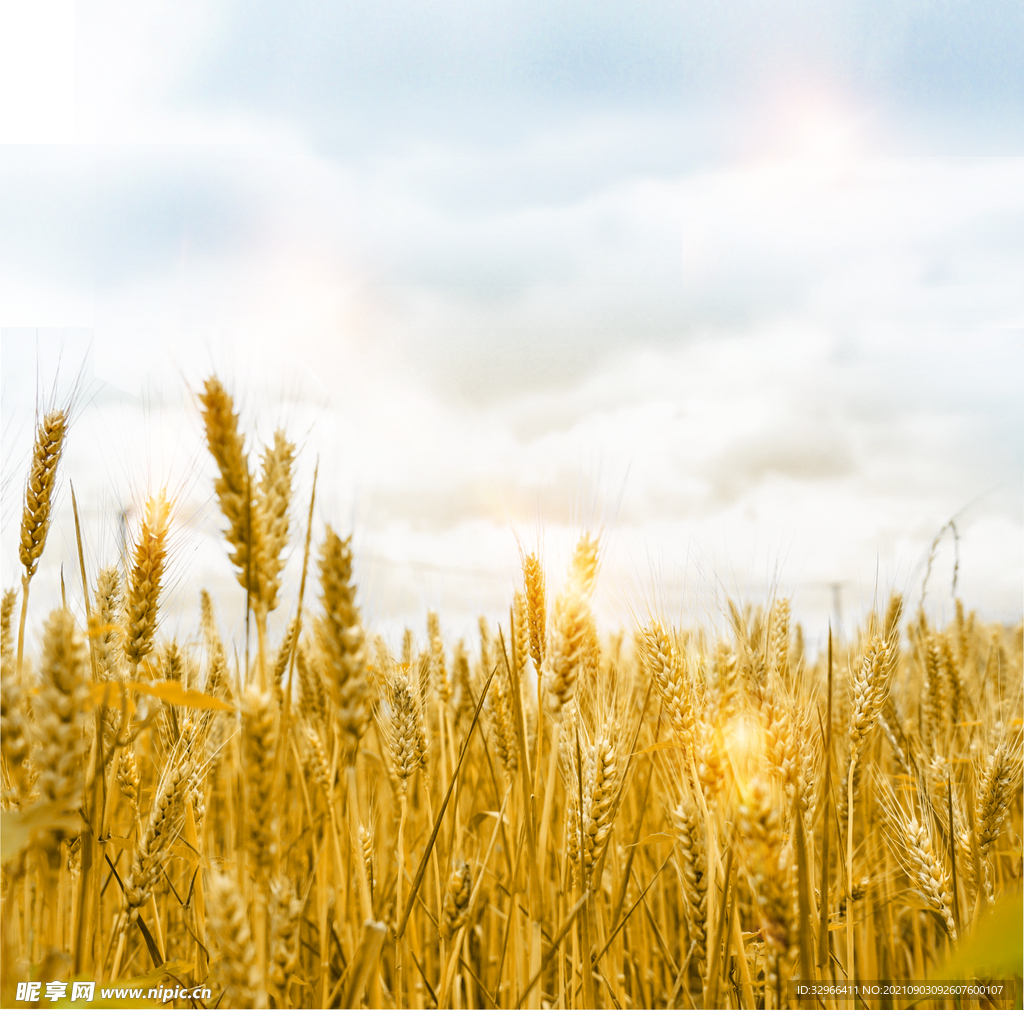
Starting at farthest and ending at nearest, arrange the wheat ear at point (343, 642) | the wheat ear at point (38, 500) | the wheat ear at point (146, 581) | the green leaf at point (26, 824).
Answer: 1. the wheat ear at point (38, 500)
2. the wheat ear at point (146, 581)
3. the wheat ear at point (343, 642)
4. the green leaf at point (26, 824)

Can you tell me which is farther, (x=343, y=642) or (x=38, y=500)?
(x=38, y=500)

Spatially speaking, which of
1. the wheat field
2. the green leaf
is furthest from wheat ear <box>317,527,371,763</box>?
the green leaf

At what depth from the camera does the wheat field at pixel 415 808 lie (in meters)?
0.89

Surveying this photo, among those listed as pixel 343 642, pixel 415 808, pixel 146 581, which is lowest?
pixel 415 808

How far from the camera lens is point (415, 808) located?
2289 millimetres

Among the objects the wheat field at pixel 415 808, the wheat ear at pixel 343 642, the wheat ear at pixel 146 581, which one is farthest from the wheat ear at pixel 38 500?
the wheat ear at pixel 343 642

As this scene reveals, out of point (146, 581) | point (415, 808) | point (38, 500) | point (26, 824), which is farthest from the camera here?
point (415, 808)

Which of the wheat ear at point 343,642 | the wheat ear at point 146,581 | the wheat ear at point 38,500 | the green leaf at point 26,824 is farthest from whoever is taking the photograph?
the wheat ear at point 38,500

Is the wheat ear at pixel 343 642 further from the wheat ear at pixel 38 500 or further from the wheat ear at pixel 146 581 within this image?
the wheat ear at pixel 38 500

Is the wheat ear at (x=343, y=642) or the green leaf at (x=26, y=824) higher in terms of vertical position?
the wheat ear at (x=343, y=642)

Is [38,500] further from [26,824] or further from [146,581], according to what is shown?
[26,824]

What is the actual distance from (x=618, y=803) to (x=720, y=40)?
2.00 meters

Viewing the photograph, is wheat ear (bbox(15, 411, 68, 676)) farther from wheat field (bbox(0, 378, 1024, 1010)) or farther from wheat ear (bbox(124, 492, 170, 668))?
wheat ear (bbox(124, 492, 170, 668))

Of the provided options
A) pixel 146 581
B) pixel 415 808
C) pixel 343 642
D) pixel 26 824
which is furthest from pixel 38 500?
pixel 415 808
